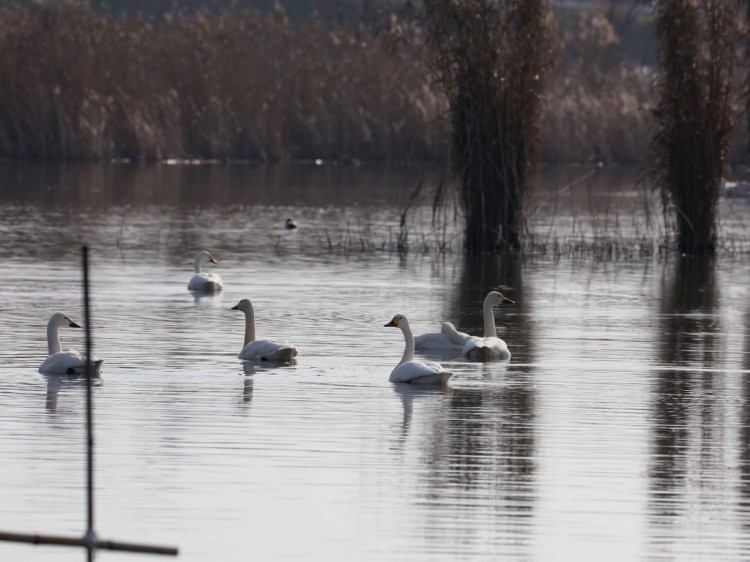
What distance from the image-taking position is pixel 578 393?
12094 mm

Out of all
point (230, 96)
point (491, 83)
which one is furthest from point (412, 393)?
point (230, 96)

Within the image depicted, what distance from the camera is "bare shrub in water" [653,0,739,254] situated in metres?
21.3

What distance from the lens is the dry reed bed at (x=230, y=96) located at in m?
38.0

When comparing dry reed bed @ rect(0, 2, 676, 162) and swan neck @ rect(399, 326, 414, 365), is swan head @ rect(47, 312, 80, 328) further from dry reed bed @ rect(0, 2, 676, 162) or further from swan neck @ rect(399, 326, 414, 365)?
dry reed bed @ rect(0, 2, 676, 162)

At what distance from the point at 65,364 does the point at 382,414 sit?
7.95 feet

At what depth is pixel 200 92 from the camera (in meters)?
39.8

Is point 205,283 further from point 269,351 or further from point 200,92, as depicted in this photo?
point 200,92

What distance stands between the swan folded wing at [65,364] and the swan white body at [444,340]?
2.70 meters

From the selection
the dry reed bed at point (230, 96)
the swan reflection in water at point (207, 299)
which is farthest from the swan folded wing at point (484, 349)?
the dry reed bed at point (230, 96)

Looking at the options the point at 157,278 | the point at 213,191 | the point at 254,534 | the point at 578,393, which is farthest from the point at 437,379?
the point at 213,191

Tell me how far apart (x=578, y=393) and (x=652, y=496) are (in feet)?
10.2

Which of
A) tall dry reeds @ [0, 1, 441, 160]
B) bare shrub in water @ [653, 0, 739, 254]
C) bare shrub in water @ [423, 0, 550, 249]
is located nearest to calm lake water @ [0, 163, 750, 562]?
bare shrub in water @ [653, 0, 739, 254]

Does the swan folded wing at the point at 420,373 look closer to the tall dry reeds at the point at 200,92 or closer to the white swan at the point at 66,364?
the white swan at the point at 66,364

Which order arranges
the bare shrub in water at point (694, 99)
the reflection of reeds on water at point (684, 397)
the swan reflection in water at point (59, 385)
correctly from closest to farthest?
the reflection of reeds on water at point (684, 397), the swan reflection in water at point (59, 385), the bare shrub in water at point (694, 99)
